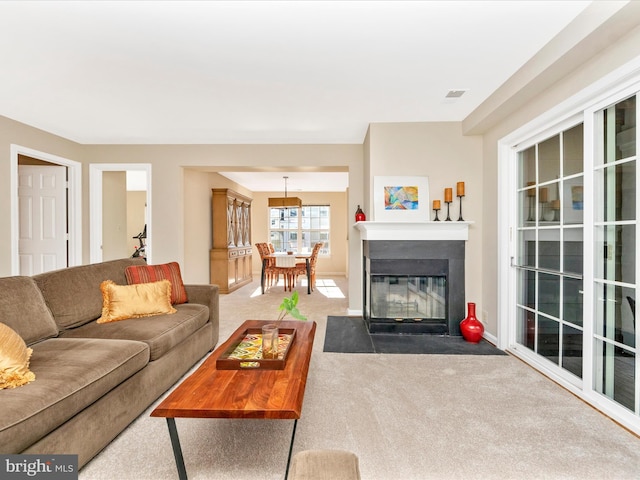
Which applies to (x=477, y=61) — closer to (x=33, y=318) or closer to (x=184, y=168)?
(x=33, y=318)

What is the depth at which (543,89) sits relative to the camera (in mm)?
2709

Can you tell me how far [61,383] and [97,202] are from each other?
163 inches

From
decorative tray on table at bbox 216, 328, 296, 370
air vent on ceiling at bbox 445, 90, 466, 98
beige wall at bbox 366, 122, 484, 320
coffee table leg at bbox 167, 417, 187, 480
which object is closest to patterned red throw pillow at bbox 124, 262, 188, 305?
decorative tray on table at bbox 216, 328, 296, 370

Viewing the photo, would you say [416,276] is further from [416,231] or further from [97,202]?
[97,202]

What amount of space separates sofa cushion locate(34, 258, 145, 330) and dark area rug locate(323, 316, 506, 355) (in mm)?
2053

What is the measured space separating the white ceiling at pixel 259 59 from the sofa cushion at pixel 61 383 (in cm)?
201

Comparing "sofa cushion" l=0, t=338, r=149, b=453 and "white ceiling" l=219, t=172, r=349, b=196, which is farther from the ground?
"white ceiling" l=219, t=172, r=349, b=196

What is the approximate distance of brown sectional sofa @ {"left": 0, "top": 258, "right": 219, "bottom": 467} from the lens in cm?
141

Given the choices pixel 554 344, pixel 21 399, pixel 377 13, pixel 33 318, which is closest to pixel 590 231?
pixel 554 344

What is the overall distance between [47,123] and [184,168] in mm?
1613

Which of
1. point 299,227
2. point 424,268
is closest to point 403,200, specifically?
point 424,268

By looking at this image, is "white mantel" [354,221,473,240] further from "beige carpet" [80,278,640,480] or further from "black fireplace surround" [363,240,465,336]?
"beige carpet" [80,278,640,480]

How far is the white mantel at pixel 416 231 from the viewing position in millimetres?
3867

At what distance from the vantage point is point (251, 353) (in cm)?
203
